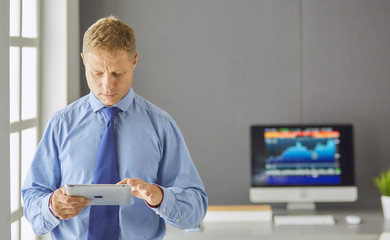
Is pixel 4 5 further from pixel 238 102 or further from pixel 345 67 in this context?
pixel 345 67

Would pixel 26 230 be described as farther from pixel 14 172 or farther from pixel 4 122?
pixel 4 122

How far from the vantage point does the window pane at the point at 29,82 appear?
10.5ft

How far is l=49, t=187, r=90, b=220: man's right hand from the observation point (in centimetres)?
167

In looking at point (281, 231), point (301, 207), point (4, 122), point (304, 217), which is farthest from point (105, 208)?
point (301, 207)

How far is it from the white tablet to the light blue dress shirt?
0.46ft

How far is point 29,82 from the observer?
3.31 metres

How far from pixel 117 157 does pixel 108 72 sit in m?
0.27

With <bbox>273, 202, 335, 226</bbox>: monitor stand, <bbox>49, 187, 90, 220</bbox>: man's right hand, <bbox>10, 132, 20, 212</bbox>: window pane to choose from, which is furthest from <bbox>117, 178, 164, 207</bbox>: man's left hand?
<bbox>273, 202, 335, 226</bbox>: monitor stand

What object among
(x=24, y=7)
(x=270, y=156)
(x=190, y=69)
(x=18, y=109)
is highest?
(x=24, y=7)

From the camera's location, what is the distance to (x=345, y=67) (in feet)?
13.7

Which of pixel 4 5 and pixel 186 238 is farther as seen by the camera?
pixel 186 238

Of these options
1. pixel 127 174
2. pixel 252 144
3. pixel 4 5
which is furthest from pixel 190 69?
pixel 127 174

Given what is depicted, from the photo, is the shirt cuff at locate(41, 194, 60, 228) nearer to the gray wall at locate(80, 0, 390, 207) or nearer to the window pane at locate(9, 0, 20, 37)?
the window pane at locate(9, 0, 20, 37)

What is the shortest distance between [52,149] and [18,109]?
4.31 ft
